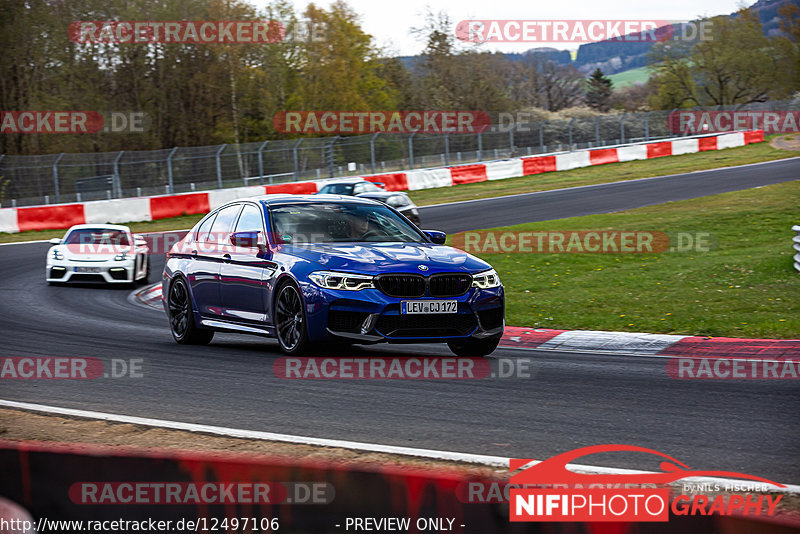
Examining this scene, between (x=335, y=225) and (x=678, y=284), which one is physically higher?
(x=335, y=225)

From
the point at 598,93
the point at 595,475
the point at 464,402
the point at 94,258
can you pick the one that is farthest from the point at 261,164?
the point at 598,93

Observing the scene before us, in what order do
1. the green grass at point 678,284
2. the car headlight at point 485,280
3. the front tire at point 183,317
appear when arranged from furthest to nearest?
the green grass at point 678,284, the front tire at point 183,317, the car headlight at point 485,280

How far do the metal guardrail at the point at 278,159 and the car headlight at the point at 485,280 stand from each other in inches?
1005

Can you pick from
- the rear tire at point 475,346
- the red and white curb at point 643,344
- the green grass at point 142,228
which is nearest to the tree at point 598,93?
the green grass at point 142,228

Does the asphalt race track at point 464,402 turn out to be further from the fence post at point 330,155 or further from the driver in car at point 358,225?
the fence post at point 330,155

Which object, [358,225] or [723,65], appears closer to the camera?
[358,225]

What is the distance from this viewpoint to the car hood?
27.9 ft

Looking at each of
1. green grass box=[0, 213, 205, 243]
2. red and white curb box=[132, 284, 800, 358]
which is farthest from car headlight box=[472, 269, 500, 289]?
green grass box=[0, 213, 205, 243]

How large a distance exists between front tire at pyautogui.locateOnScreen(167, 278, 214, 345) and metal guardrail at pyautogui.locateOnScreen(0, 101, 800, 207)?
22470 millimetres

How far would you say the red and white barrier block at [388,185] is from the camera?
30.3 m

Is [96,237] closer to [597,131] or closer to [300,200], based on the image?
[300,200]

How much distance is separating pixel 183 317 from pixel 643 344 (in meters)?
4.87

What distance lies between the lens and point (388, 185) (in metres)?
37.4

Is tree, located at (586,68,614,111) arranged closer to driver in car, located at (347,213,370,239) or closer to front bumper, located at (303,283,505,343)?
driver in car, located at (347,213,370,239)
